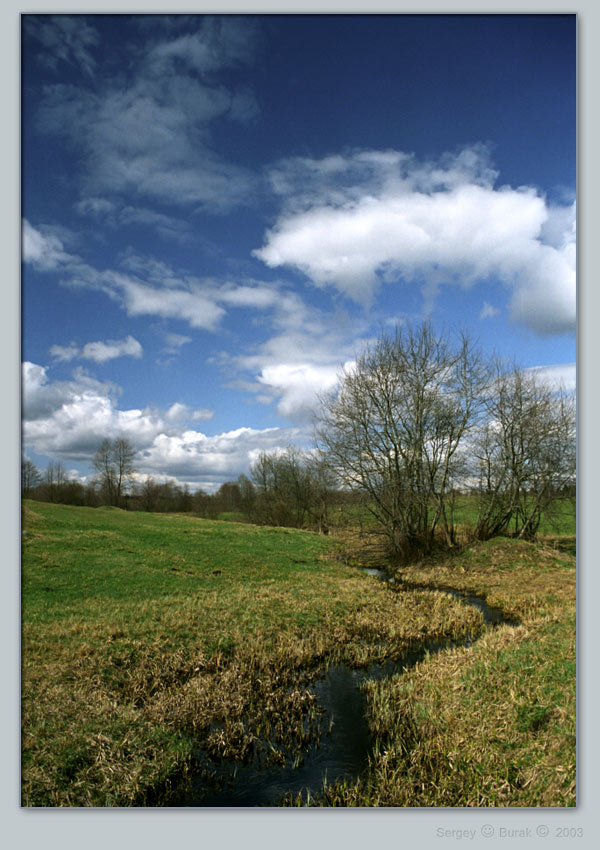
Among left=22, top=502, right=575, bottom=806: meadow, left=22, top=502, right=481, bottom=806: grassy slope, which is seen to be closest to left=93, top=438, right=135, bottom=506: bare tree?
left=22, top=502, right=575, bottom=806: meadow

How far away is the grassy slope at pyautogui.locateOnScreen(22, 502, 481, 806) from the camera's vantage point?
425cm

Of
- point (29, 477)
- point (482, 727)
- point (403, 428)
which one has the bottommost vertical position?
point (482, 727)

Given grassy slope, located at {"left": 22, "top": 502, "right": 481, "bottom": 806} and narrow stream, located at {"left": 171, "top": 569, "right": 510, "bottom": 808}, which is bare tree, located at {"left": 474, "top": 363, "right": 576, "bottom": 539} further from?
narrow stream, located at {"left": 171, "top": 569, "right": 510, "bottom": 808}

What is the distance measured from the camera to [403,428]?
17.8 meters

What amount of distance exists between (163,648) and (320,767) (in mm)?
3649

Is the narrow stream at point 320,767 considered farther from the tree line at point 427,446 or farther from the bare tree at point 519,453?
the tree line at point 427,446

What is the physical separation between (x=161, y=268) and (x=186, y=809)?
5594mm

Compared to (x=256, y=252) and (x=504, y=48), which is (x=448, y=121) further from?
(x=256, y=252)

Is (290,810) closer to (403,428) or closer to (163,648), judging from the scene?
(163,648)

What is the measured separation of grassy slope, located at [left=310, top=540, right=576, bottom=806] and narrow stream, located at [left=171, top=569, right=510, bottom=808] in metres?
0.24

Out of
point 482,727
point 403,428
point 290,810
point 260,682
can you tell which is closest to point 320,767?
point 290,810

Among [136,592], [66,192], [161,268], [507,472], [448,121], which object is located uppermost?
[448,121]
